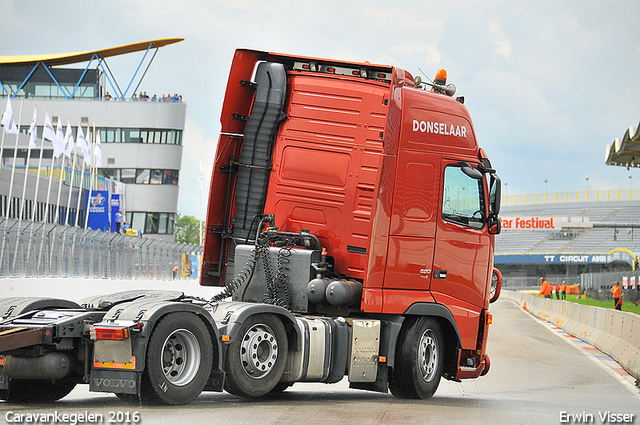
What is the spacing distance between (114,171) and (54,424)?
6752cm

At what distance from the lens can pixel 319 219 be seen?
33.1 feet

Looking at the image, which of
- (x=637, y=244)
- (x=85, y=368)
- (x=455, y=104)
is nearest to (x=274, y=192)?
(x=455, y=104)

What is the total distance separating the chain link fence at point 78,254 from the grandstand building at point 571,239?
63953 millimetres

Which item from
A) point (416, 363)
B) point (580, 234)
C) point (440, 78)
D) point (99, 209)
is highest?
point (580, 234)

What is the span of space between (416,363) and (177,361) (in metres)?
3.25

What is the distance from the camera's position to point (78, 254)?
24328 millimetres

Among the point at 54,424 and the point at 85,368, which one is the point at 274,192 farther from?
the point at 54,424

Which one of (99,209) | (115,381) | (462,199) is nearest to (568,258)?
(99,209)

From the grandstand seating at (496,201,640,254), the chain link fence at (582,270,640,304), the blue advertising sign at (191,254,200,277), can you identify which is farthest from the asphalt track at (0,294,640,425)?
the grandstand seating at (496,201,640,254)

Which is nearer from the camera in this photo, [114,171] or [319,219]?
[319,219]

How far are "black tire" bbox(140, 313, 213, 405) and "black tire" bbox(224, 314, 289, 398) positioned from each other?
1.29ft

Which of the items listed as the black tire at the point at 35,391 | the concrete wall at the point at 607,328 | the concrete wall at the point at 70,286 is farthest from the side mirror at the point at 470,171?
the concrete wall at the point at 70,286

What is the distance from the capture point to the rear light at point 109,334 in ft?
24.2

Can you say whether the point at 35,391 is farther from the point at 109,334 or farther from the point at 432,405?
the point at 432,405
